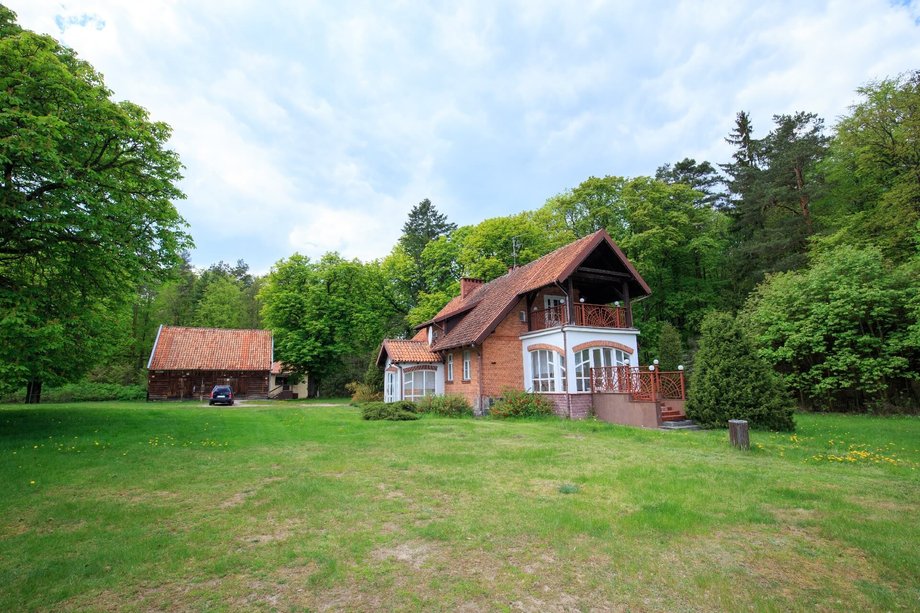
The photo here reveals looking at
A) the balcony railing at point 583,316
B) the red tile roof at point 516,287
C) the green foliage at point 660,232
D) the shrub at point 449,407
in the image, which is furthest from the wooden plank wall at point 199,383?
the balcony railing at point 583,316

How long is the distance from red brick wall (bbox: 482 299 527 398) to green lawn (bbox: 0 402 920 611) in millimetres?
10308

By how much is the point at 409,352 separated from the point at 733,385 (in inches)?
646

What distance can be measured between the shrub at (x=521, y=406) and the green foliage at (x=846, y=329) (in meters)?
10.9

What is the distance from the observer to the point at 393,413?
59.6 feet

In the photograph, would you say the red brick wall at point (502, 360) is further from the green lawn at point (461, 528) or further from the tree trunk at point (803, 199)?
the tree trunk at point (803, 199)

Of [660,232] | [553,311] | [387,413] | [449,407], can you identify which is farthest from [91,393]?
[660,232]

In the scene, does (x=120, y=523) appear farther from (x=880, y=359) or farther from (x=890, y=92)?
(x=890, y=92)

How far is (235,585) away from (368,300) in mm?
39171

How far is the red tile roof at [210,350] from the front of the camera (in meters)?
38.2

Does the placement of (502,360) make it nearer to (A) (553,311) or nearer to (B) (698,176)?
(A) (553,311)

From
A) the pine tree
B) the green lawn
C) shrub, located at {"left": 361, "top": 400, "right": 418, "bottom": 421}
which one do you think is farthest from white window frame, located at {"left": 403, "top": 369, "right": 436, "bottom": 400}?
the pine tree

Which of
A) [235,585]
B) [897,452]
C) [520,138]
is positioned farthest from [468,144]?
[235,585]

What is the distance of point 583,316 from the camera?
1998 centimetres

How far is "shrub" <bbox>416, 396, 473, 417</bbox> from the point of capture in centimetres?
2047
